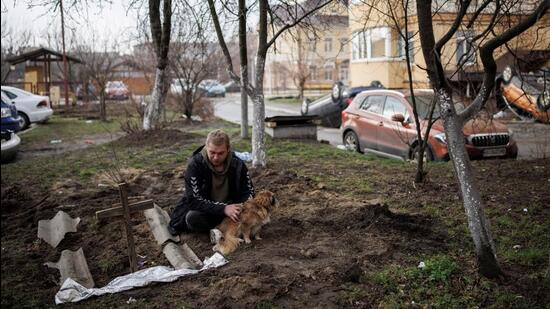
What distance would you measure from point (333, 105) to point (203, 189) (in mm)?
14337

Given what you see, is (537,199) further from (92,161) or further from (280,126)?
(92,161)

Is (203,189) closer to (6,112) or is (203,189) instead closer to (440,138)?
(440,138)

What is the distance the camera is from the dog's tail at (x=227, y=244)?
543 centimetres

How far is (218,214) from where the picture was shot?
18.4 ft

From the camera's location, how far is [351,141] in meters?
13.6

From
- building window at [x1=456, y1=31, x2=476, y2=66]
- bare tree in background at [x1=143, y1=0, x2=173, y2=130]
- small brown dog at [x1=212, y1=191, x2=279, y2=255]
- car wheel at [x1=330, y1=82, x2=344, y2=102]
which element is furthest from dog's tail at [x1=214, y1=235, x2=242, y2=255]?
car wheel at [x1=330, y1=82, x2=344, y2=102]

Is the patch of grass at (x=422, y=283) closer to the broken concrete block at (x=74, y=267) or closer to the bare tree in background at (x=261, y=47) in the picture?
the broken concrete block at (x=74, y=267)

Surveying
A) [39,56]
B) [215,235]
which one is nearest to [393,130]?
[215,235]

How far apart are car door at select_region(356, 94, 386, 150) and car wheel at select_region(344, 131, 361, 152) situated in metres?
0.22

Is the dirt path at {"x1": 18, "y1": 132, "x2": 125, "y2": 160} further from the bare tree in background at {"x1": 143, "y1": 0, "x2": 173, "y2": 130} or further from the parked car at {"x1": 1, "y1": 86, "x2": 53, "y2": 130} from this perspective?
the parked car at {"x1": 1, "y1": 86, "x2": 53, "y2": 130}

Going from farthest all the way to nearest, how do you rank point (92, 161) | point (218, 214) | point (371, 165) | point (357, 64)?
point (357, 64)
point (92, 161)
point (371, 165)
point (218, 214)

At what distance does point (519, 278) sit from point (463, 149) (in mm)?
1187

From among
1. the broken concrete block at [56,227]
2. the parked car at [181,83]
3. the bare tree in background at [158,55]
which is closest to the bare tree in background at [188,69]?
the parked car at [181,83]

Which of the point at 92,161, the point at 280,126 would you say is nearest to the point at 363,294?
the point at 92,161
